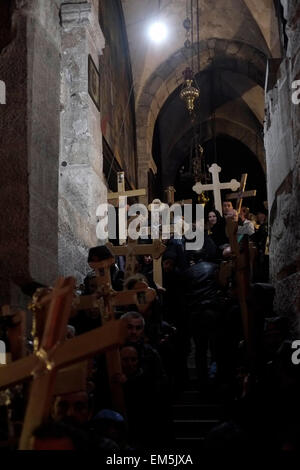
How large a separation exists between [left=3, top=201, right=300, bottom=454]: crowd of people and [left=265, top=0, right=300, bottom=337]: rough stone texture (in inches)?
8.7

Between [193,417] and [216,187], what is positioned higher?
[216,187]

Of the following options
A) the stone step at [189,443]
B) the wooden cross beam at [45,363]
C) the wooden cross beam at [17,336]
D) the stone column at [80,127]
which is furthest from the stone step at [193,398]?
the wooden cross beam at [45,363]

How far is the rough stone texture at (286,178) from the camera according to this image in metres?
4.89

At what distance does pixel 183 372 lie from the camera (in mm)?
5871

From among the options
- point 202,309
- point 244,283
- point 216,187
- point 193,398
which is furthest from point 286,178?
point 216,187

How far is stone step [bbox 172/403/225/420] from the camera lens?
4742 millimetres

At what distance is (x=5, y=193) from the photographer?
4863mm

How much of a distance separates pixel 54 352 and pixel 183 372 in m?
3.76

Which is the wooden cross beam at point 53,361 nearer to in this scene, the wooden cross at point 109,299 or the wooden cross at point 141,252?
the wooden cross at point 109,299

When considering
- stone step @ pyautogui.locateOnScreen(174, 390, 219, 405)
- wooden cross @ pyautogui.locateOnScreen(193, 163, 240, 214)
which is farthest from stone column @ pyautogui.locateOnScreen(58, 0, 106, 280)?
wooden cross @ pyautogui.locateOnScreen(193, 163, 240, 214)

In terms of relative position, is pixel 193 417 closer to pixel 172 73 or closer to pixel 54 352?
pixel 54 352

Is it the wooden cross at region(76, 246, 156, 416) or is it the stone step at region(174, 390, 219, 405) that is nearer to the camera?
the wooden cross at region(76, 246, 156, 416)

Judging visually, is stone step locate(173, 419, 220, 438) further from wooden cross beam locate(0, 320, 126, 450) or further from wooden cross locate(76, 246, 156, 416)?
wooden cross beam locate(0, 320, 126, 450)

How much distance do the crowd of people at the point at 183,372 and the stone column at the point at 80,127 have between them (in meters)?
0.94
